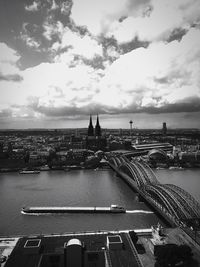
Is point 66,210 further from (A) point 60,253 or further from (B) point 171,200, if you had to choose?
(A) point 60,253

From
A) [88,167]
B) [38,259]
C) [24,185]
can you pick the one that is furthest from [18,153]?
[38,259]

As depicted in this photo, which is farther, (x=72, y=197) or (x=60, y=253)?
(x=72, y=197)

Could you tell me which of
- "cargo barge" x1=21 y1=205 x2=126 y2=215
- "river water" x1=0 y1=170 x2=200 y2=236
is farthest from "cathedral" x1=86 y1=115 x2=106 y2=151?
"cargo barge" x1=21 y1=205 x2=126 y2=215

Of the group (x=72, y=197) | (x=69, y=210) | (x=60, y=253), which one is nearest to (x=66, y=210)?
(x=69, y=210)

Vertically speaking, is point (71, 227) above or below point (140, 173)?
below

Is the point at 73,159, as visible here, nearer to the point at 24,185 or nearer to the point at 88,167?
the point at 88,167

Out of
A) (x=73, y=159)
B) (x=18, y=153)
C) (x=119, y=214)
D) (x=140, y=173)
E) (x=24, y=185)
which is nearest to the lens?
(x=119, y=214)

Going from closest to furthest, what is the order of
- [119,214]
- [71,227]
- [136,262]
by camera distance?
1. [136,262]
2. [71,227]
3. [119,214]

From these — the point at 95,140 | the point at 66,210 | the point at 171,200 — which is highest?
the point at 95,140
